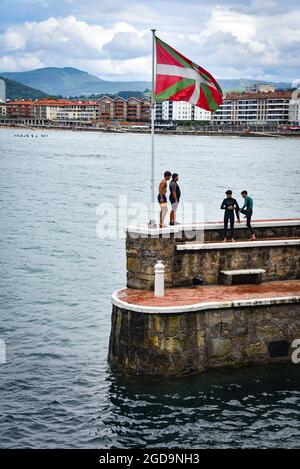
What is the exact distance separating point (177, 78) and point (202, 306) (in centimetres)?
607

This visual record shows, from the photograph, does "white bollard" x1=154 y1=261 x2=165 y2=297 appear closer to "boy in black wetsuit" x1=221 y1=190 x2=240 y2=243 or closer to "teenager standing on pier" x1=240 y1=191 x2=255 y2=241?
"boy in black wetsuit" x1=221 y1=190 x2=240 y2=243

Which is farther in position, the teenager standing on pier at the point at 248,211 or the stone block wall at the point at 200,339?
the teenager standing on pier at the point at 248,211

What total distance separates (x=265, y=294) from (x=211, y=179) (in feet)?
218

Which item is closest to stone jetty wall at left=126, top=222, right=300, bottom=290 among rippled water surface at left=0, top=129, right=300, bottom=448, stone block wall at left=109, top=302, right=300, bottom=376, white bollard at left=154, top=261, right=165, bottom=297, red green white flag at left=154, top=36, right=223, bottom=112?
white bollard at left=154, top=261, right=165, bottom=297

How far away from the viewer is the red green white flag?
20797mm

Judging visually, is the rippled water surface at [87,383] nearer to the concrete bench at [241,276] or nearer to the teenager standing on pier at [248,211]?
the concrete bench at [241,276]

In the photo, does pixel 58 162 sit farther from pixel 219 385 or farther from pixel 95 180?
pixel 219 385

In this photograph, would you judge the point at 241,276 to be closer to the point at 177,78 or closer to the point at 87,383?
the point at 87,383

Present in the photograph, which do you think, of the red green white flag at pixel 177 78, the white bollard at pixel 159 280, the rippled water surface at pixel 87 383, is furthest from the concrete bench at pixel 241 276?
the red green white flag at pixel 177 78

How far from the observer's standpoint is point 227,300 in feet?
65.3

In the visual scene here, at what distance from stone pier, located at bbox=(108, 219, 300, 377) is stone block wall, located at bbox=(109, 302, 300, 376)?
0.08 ft

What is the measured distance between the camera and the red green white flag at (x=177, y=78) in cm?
2080

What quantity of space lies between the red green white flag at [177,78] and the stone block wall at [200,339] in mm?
5629
